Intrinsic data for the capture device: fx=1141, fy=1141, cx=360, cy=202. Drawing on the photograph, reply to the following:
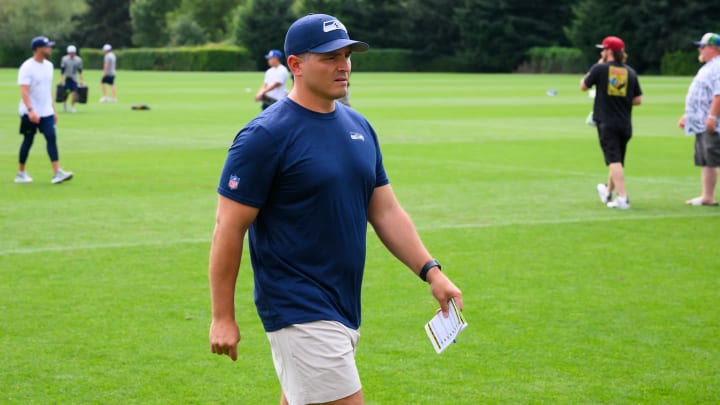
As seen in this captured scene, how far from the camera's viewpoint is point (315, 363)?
4262 millimetres

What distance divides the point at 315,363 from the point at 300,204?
23.8 inches

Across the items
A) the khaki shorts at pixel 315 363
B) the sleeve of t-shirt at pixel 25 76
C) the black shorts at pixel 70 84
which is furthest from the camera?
the black shorts at pixel 70 84

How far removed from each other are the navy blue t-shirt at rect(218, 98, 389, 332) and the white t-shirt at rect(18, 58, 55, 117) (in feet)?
40.2

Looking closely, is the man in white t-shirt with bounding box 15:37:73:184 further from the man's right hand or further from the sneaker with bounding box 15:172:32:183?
the man's right hand

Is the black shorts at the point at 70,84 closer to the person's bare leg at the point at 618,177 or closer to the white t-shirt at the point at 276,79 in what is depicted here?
the white t-shirt at the point at 276,79

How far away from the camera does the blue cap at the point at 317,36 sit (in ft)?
14.3

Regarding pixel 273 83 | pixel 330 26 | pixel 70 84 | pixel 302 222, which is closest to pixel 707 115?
pixel 273 83

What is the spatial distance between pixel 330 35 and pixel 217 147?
17968 mm

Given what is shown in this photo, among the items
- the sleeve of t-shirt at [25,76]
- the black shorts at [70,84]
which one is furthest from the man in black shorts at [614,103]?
the black shorts at [70,84]

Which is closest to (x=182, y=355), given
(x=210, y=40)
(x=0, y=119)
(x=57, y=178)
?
(x=57, y=178)

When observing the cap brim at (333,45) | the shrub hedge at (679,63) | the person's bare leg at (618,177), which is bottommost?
the shrub hedge at (679,63)

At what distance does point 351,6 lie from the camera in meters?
89.6

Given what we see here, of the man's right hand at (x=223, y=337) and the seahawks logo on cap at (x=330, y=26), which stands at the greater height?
the seahawks logo on cap at (x=330, y=26)

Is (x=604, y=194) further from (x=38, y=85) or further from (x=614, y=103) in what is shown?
(x=38, y=85)
